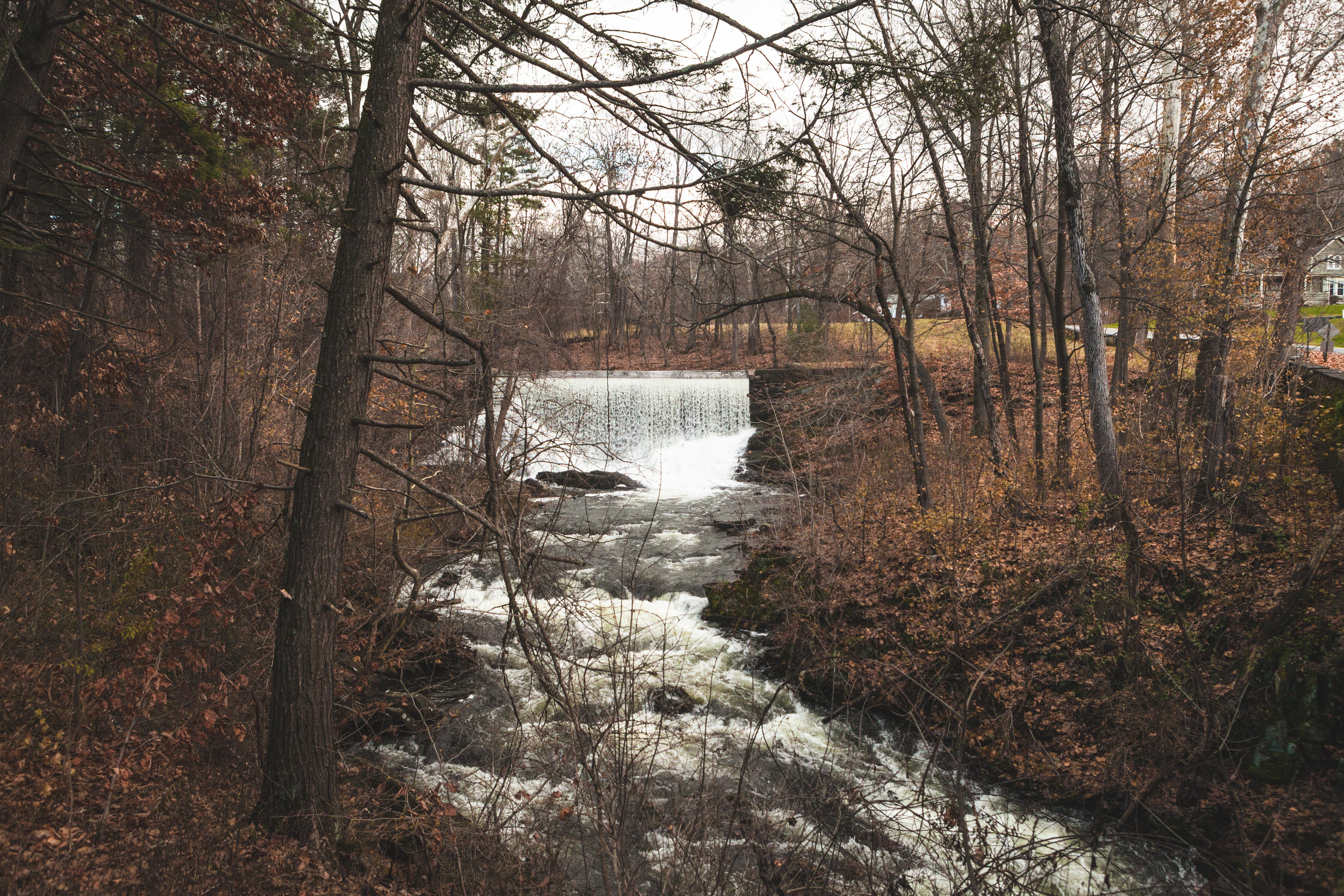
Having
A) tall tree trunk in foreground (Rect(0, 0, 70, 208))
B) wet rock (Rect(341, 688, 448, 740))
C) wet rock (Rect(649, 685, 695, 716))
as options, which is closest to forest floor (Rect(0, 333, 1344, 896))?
wet rock (Rect(341, 688, 448, 740))

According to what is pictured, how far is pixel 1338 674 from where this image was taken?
5.35 metres

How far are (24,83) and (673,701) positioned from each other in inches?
286

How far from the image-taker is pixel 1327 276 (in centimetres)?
1655

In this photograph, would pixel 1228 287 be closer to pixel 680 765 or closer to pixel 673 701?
pixel 673 701

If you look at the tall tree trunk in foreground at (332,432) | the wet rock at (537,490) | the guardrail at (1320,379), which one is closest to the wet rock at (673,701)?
the wet rock at (537,490)

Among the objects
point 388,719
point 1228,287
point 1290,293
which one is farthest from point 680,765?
point 1290,293

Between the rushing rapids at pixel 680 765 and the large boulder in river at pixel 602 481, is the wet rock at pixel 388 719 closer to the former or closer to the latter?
the rushing rapids at pixel 680 765

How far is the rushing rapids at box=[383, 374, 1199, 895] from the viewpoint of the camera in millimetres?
3439

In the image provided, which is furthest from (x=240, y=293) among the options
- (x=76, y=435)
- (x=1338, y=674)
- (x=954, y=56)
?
(x=1338, y=674)

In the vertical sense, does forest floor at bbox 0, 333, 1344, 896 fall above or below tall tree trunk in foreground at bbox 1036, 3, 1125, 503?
below

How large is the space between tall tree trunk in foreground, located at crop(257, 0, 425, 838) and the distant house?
10.1 metres

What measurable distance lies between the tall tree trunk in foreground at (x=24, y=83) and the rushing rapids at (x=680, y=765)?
4.12m

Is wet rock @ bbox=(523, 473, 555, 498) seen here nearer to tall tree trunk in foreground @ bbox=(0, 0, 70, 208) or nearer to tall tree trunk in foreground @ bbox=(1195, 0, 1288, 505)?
tall tree trunk in foreground @ bbox=(0, 0, 70, 208)

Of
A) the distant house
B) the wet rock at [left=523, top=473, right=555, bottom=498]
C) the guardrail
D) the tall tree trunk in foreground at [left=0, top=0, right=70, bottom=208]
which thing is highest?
the tall tree trunk in foreground at [left=0, top=0, right=70, bottom=208]
